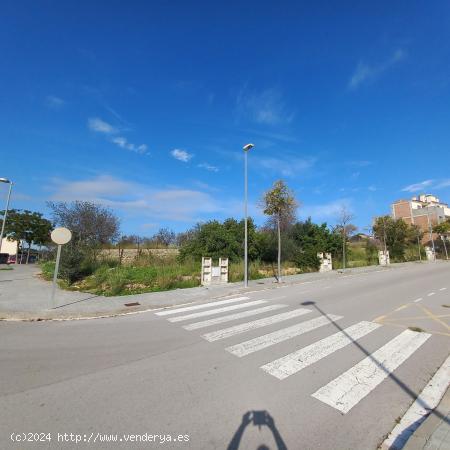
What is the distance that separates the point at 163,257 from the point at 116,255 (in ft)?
18.1

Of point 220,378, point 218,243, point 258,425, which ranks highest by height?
point 218,243

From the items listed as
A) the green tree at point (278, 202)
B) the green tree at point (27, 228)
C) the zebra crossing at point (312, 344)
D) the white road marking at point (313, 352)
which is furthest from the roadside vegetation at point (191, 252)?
the green tree at point (27, 228)

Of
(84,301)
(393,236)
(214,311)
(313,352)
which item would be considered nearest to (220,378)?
(313,352)

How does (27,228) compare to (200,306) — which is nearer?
(200,306)

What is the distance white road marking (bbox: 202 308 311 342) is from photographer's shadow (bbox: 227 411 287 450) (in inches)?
116

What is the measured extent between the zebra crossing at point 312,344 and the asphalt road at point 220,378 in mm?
28

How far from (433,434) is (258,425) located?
6.04 feet

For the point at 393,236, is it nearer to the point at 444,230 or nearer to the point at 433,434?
the point at 444,230

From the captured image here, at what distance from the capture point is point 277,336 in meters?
6.49

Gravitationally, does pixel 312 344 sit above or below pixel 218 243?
below

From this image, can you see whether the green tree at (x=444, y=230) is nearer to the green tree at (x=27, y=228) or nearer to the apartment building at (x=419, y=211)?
the apartment building at (x=419, y=211)

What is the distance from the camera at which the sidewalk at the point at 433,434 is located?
112 inches

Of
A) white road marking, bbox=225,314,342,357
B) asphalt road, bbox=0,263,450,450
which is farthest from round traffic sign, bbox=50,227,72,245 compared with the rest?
white road marking, bbox=225,314,342,357

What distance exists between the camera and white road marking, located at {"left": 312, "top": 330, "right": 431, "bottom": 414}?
151 inches
